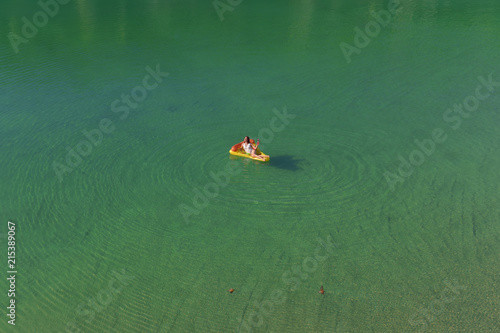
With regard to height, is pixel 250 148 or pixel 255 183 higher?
pixel 250 148

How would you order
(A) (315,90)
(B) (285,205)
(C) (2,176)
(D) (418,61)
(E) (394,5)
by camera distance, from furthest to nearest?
1. (E) (394,5)
2. (D) (418,61)
3. (A) (315,90)
4. (C) (2,176)
5. (B) (285,205)

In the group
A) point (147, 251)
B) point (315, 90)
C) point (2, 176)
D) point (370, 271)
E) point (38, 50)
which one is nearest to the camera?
point (370, 271)

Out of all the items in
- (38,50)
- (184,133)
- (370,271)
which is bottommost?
(38,50)

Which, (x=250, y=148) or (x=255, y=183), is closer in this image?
(x=255, y=183)

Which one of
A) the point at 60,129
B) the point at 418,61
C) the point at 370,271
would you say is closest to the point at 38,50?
the point at 60,129

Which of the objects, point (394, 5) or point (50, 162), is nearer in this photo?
point (50, 162)

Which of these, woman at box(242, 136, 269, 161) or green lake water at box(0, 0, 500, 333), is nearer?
green lake water at box(0, 0, 500, 333)

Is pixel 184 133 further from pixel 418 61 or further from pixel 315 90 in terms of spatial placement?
pixel 418 61

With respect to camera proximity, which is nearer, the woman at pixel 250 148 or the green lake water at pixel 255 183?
the green lake water at pixel 255 183
